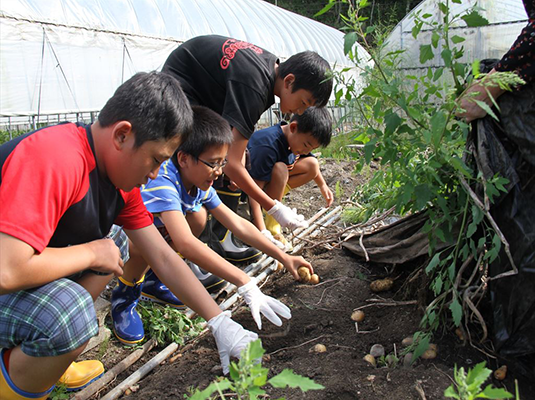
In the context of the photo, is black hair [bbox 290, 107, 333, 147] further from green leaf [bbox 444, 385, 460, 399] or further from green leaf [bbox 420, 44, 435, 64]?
green leaf [bbox 444, 385, 460, 399]

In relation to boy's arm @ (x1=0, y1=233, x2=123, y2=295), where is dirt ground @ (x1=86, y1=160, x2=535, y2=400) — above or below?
below

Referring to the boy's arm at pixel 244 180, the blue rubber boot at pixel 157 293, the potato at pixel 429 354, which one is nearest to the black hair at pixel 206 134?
the boy's arm at pixel 244 180

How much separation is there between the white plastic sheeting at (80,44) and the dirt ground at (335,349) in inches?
180

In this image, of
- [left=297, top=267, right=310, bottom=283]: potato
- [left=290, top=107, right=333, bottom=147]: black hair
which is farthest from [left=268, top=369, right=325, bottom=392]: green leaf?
[left=290, top=107, right=333, bottom=147]: black hair

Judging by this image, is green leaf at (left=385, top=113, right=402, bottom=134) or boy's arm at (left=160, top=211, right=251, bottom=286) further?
boy's arm at (left=160, top=211, right=251, bottom=286)

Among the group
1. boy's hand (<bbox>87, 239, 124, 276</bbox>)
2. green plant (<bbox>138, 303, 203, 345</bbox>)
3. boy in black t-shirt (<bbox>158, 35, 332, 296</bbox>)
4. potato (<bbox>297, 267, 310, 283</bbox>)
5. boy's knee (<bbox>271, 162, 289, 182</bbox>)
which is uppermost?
boy in black t-shirt (<bbox>158, 35, 332, 296</bbox>)

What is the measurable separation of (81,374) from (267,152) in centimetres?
215

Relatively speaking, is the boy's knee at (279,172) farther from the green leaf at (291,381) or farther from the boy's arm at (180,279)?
the green leaf at (291,381)

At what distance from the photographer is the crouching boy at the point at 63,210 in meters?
1.36

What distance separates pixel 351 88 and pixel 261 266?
64.2 inches

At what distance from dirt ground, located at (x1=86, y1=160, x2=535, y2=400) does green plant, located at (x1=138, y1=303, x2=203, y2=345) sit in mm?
95

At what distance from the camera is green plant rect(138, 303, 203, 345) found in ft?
7.71

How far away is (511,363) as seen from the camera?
1750mm

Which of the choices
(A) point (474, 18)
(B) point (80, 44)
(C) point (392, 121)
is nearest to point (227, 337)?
(C) point (392, 121)
